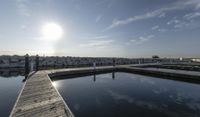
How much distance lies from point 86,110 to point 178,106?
5.02 metres

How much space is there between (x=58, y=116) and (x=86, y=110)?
2.35m

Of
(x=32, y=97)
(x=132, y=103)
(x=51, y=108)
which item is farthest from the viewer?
(x=132, y=103)

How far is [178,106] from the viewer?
6824mm

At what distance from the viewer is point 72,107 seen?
6727mm

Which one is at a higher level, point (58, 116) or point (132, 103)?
point (58, 116)

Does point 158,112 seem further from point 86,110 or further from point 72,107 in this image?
point 72,107

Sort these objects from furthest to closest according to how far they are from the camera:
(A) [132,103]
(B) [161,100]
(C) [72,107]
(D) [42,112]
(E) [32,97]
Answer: (B) [161,100] < (A) [132,103] < (C) [72,107] < (E) [32,97] < (D) [42,112]

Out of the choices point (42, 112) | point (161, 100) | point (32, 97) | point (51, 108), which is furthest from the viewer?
point (161, 100)

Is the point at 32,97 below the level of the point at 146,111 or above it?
above

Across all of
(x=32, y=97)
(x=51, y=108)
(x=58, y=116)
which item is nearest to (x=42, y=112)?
(x=51, y=108)

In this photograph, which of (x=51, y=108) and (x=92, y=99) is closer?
(x=51, y=108)

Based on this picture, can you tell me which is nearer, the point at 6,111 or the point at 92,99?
the point at 6,111

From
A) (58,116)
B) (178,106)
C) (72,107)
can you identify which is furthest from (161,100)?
(58,116)

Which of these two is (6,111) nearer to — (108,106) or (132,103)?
(108,106)
